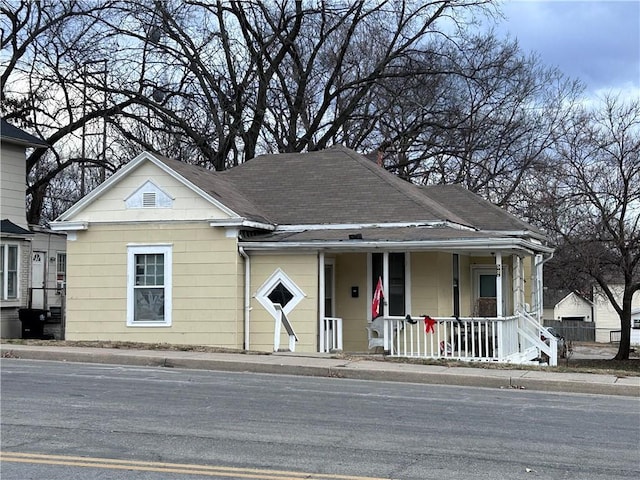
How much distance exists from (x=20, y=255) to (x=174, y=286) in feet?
25.7

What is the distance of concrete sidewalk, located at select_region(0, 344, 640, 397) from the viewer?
44.2 ft

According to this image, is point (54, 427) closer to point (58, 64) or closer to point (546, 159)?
point (58, 64)

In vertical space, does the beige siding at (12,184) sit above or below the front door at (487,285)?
above

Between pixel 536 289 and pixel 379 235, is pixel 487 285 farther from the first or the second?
pixel 379 235

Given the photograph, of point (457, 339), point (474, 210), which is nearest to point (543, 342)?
point (457, 339)

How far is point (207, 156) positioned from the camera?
3428cm

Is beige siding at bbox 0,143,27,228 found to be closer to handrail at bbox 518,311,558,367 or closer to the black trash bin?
the black trash bin

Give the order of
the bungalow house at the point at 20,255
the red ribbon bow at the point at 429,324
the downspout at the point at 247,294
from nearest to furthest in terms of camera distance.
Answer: the red ribbon bow at the point at 429,324 → the downspout at the point at 247,294 → the bungalow house at the point at 20,255

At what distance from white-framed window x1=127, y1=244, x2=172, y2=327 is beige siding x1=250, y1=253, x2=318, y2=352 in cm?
208

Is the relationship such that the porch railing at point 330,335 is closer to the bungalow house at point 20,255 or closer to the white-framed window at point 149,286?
the white-framed window at point 149,286

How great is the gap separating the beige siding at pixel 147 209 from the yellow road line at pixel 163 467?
11.8 meters

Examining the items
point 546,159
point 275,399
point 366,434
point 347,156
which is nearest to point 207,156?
point 347,156

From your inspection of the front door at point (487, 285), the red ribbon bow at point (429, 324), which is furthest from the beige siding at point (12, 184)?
the red ribbon bow at point (429, 324)

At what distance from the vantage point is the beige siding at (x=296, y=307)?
61.9ft
